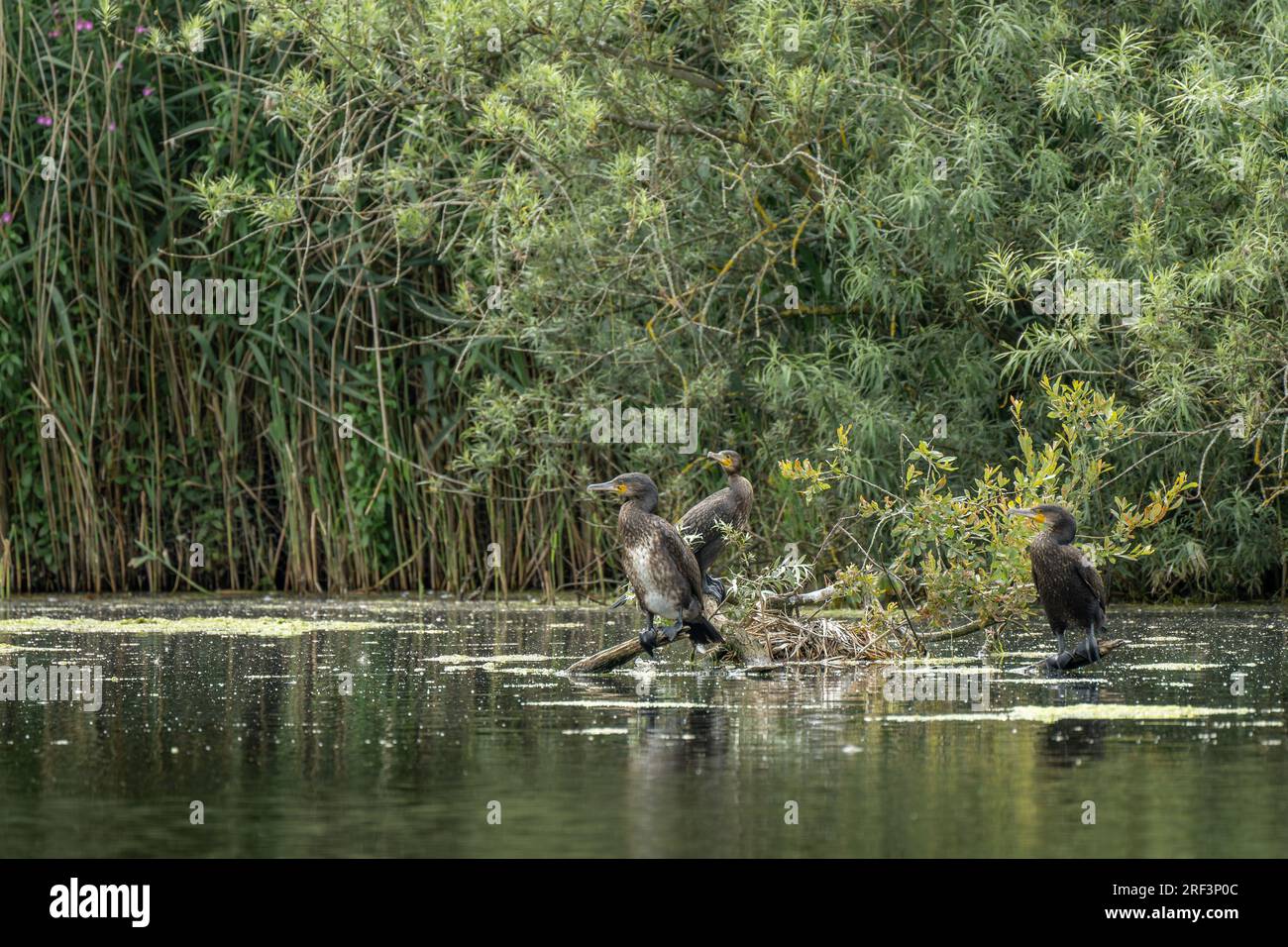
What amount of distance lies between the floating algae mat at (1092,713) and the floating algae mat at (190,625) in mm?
4975

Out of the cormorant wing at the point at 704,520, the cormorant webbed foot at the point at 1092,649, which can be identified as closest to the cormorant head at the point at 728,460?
the cormorant wing at the point at 704,520

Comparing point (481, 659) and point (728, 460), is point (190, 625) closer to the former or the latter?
point (481, 659)

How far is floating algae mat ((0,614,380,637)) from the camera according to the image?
12.1m

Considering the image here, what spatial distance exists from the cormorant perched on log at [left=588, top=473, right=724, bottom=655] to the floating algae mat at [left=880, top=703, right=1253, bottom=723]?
5.72 ft

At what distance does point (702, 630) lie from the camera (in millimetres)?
9695

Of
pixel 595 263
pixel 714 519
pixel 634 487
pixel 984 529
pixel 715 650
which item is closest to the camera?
pixel 634 487

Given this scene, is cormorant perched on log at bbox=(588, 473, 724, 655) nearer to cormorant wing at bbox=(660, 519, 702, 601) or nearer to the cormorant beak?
cormorant wing at bbox=(660, 519, 702, 601)

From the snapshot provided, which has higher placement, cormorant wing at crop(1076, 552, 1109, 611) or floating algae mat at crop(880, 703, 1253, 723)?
cormorant wing at crop(1076, 552, 1109, 611)

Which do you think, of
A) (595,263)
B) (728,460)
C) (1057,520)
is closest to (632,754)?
(1057,520)

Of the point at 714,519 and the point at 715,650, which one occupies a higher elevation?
the point at 714,519

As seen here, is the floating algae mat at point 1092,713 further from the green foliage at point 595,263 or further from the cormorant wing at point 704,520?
the green foliage at point 595,263

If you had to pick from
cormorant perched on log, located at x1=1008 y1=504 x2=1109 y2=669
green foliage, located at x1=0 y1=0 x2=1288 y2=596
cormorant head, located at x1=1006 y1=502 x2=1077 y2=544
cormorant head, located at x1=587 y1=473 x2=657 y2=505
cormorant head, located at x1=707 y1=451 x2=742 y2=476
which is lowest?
cormorant perched on log, located at x1=1008 y1=504 x2=1109 y2=669

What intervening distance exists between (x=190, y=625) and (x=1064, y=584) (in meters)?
5.38

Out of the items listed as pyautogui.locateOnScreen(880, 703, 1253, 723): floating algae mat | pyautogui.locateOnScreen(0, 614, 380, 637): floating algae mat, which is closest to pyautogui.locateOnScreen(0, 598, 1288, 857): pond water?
pyautogui.locateOnScreen(880, 703, 1253, 723): floating algae mat
